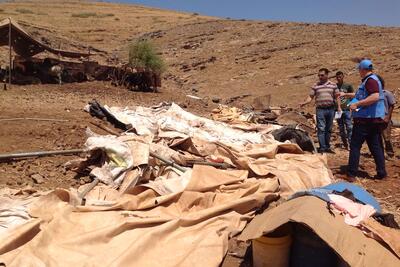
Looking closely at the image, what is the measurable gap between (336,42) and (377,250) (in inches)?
769

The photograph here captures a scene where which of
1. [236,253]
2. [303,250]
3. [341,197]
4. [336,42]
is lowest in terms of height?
[236,253]

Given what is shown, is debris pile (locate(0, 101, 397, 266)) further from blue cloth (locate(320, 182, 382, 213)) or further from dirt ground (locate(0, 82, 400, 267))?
dirt ground (locate(0, 82, 400, 267))

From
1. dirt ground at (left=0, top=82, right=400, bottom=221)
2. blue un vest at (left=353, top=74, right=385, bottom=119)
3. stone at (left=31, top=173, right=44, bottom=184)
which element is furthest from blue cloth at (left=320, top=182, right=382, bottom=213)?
stone at (left=31, top=173, right=44, bottom=184)

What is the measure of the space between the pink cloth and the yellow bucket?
1.36 ft

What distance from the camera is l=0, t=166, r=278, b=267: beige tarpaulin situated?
11.3ft

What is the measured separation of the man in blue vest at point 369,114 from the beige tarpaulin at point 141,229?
1.82m

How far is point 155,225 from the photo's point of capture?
399cm

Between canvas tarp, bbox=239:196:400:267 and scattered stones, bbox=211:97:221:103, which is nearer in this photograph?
canvas tarp, bbox=239:196:400:267

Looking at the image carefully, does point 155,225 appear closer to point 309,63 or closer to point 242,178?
point 242,178

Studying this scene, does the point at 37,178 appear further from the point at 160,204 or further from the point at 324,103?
the point at 324,103

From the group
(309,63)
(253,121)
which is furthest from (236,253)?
(309,63)

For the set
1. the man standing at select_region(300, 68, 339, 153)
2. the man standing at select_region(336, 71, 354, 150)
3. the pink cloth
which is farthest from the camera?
the man standing at select_region(336, 71, 354, 150)

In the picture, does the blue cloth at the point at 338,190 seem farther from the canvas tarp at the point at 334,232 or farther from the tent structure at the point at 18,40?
the tent structure at the point at 18,40

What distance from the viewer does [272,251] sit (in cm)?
334
